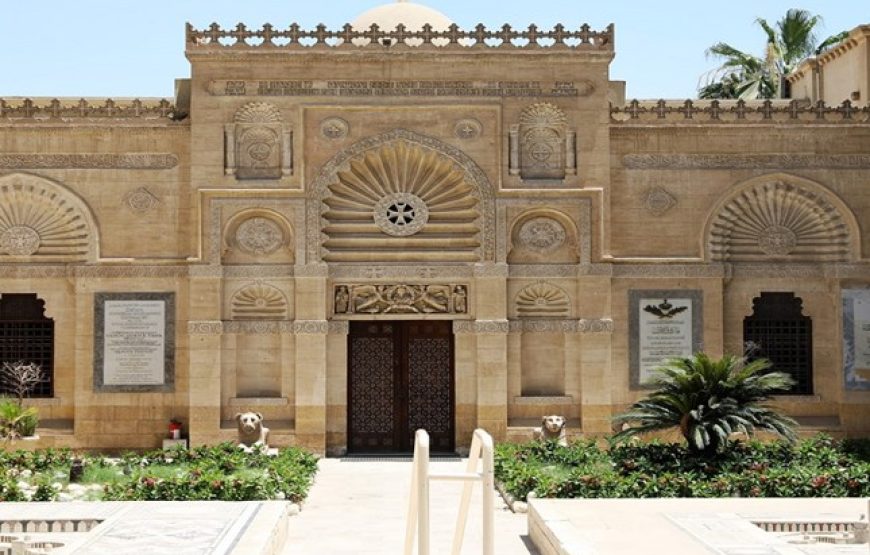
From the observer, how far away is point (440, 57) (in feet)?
74.0

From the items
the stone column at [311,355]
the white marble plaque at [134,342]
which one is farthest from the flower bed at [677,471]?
the white marble plaque at [134,342]

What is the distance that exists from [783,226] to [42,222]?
13.7 m

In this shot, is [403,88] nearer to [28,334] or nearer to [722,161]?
[722,161]

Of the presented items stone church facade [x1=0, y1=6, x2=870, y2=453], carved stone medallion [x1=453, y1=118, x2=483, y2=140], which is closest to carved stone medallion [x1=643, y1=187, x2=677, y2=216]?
stone church facade [x1=0, y1=6, x2=870, y2=453]

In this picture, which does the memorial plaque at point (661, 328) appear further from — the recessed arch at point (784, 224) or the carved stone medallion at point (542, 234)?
the carved stone medallion at point (542, 234)

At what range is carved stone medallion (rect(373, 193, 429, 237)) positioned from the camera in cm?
2280

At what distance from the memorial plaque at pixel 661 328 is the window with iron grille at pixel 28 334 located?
35.1 feet

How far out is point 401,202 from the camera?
22875mm

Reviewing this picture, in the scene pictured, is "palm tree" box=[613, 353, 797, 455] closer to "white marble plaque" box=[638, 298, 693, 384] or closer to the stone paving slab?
the stone paving slab

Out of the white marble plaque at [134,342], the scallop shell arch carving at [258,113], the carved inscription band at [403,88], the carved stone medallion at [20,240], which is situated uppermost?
the carved inscription band at [403,88]

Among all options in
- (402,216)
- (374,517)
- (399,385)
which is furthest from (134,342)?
(374,517)

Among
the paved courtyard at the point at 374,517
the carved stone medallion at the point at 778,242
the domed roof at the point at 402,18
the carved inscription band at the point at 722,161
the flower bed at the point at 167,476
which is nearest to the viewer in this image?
the paved courtyard at the point at 374,517

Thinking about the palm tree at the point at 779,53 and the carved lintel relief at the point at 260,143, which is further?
the palm tree at the point at 779,53

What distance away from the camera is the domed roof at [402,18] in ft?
88.5
